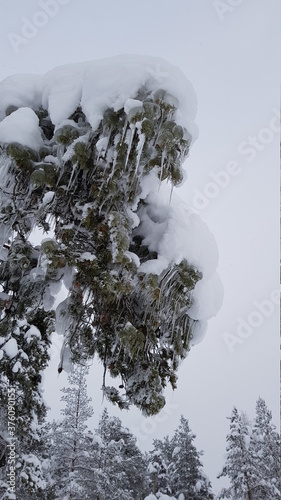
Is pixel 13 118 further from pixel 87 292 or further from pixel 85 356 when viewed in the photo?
pixel 85 356

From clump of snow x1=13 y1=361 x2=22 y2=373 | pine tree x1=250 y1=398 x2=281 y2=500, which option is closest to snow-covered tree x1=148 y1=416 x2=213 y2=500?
pine tree x1=250 y1=398 x2=281 y2=500

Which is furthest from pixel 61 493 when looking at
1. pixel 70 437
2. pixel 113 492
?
pixel 113 492

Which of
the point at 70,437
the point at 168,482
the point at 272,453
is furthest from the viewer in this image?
the point at 168,482

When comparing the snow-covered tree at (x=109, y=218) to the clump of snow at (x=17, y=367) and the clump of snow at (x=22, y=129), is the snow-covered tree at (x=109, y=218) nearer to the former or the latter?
the clump of snow at (x=22, y=129)

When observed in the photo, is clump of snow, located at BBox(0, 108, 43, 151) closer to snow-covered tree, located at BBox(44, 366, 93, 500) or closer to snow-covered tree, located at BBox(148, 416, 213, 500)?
snow-covered tree, located at BBox(44, 366, 93, 500)

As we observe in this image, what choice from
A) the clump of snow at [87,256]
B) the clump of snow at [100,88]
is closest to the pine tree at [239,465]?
the clump of snow at [87,256]

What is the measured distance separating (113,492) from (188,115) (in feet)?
70.8

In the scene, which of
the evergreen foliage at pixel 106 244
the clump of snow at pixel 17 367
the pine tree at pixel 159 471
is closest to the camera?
the evergreen foliage at pixel 106 244

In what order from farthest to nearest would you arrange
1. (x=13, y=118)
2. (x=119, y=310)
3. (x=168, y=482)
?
(x=168, y=482)
(x=119, y=310)
(x=13, y=118)

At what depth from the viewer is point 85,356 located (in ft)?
15.0

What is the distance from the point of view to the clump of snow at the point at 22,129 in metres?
3.82

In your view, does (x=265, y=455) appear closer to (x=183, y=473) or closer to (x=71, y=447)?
(x=183, y=473)

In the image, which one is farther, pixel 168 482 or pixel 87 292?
pixel 168 482

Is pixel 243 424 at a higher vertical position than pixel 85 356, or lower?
higher
